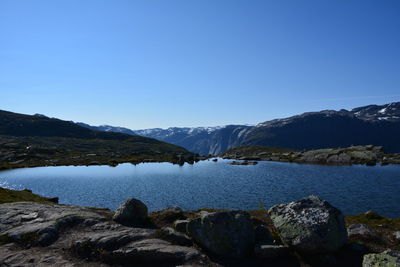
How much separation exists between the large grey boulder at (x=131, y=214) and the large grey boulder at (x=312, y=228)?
12463 millimetres

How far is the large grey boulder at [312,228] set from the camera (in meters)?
19.8

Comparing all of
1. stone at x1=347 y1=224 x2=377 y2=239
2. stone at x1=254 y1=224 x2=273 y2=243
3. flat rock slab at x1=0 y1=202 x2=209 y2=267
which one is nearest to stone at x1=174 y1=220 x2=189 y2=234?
flat rock slab at x1=0 y1=202 x2=209 y2=267

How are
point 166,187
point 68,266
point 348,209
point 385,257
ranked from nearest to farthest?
point 385,257
point 68,266
point 348,209
point 166,187

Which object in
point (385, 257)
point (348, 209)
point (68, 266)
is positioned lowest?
point (348, 209)

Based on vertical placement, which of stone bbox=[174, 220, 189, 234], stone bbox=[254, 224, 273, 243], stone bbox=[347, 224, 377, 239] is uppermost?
stone bbox=[174, 220, 189, 234]

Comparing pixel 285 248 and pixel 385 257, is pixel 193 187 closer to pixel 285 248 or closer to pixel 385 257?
pixel 285 248

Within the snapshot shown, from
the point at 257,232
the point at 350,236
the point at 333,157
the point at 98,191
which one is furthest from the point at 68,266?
the point at 333,157

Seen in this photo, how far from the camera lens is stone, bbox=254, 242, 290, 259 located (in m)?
20.4

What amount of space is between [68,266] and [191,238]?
912cm

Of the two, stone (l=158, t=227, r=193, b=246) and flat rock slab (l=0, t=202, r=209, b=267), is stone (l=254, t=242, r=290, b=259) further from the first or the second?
stone (l=158, t=227, r=193, b=246)

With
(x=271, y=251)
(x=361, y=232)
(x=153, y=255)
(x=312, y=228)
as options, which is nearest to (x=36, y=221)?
(x=153, y=255)

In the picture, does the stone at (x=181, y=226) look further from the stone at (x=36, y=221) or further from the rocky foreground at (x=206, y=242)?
the stone at (x=36, y=221)

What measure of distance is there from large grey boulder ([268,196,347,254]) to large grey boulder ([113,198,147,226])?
12463 mm

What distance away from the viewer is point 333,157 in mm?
149750
